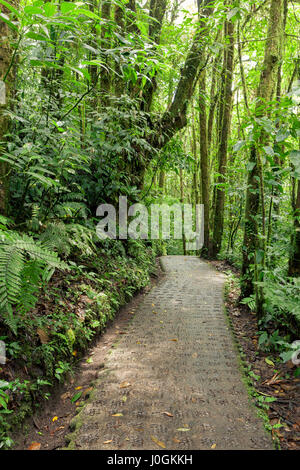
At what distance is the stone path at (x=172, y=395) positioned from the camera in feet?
7.69

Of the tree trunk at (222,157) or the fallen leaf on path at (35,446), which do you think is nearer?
the fallen leaf on path at (35,446)

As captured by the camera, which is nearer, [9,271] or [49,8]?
[9,271]

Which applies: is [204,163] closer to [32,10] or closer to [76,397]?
[32,10]

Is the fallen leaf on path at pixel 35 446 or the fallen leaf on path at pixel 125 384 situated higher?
the fallen leaf on path at pixel 125 384

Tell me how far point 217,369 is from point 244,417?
813 millimetres

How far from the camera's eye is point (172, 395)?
9.47 feet

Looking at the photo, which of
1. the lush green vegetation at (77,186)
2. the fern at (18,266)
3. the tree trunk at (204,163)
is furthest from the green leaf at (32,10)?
the tree trunk at (204,163)

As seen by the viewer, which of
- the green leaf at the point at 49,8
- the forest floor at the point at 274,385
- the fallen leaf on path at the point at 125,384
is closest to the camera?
the green leaf at the point at 49,8

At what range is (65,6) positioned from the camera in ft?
8.06

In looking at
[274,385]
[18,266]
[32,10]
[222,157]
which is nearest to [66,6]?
[32,10]

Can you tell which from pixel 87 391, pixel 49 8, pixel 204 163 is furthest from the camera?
pixel 204 163

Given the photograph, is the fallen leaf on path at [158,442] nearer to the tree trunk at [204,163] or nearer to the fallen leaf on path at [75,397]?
the fallen leaf on path at [75,397]

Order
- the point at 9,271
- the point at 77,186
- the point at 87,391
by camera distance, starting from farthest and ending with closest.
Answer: the point at 77,186 → the point at 87,391 → the point at 9,271

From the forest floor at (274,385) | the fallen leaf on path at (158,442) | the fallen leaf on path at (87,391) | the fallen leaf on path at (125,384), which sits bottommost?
the forest floor at (274,385)
